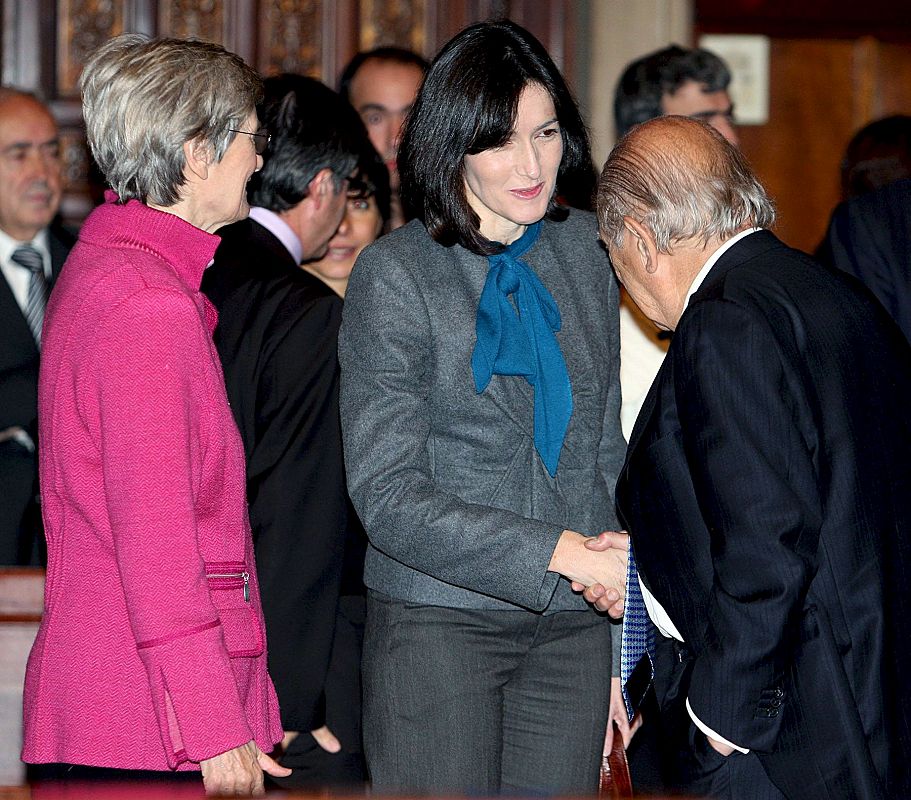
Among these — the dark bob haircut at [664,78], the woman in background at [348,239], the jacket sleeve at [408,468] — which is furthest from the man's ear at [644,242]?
the dark bob haircut at [664,78]

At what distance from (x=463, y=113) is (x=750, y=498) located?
2.70ft

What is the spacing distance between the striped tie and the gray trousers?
2.18m

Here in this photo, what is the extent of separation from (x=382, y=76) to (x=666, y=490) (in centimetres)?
242

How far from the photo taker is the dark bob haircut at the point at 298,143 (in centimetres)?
266

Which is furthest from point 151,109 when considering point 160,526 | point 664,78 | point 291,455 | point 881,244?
point 664,78

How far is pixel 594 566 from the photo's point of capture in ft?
6.72

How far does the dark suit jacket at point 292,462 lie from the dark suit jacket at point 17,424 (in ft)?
4.64

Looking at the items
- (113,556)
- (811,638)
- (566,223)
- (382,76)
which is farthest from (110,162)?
(382,76)

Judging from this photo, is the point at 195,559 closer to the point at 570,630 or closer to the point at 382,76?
the point at 570,630

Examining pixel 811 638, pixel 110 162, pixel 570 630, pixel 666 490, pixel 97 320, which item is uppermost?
pixel 110 162

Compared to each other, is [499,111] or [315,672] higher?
[499,111]

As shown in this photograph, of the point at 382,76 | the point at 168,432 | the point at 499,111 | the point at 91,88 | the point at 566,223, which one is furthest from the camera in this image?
the point at 382,76

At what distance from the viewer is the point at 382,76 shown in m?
3.91

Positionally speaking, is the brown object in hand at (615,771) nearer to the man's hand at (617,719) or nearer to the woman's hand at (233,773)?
the man's hand at (617,719)
